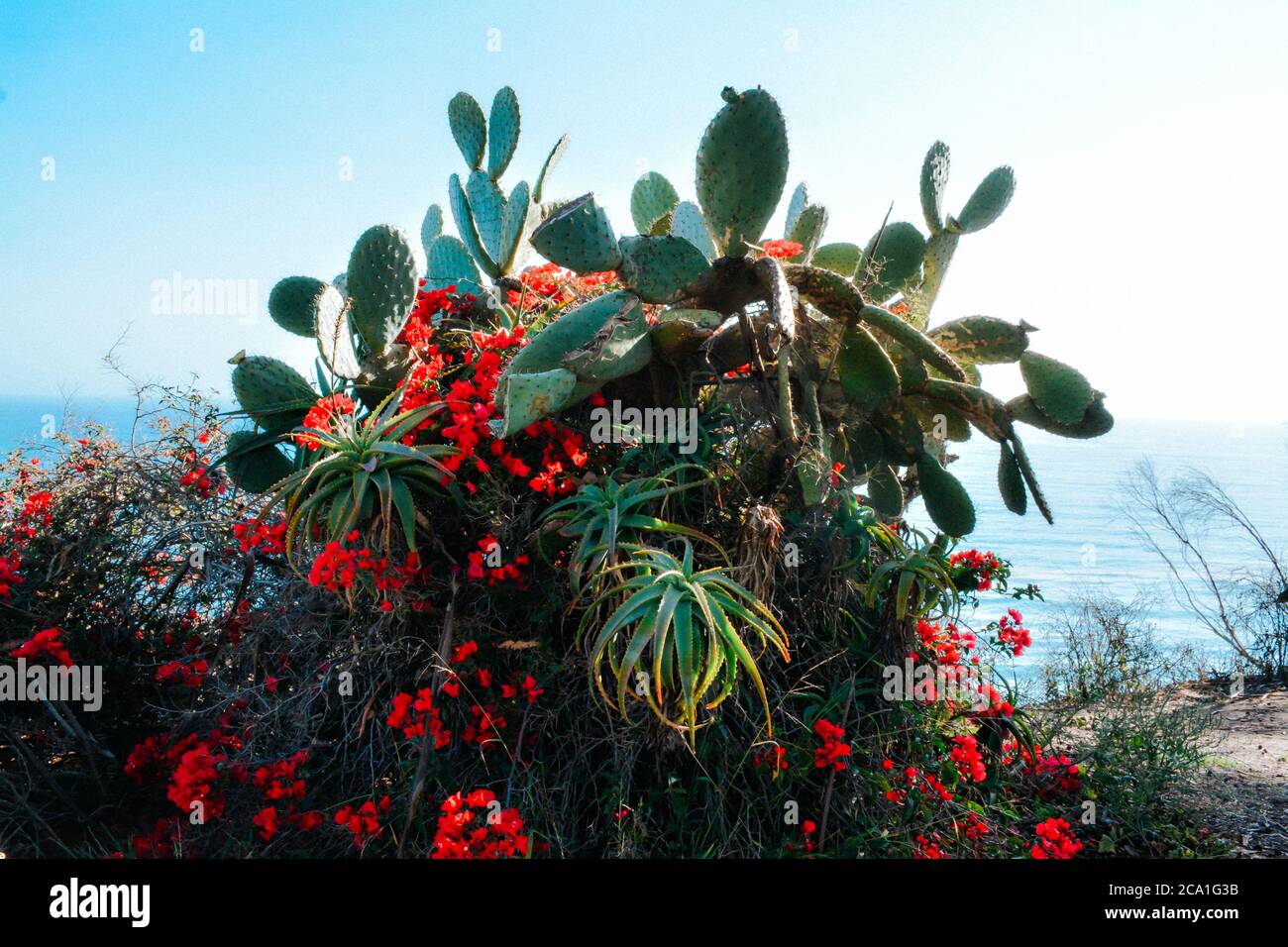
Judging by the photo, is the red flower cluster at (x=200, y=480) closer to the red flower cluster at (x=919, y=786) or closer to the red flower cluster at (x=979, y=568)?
the red flower cluster at (x=919, y=786)

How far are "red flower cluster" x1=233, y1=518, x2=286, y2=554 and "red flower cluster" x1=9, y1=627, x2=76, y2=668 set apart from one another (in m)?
0.79

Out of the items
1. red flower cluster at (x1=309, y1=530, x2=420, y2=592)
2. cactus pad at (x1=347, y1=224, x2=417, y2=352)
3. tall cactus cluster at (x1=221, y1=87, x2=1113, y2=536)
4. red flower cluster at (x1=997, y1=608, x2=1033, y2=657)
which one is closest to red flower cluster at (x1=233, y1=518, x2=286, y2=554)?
tall cactus cluster at (x1=221, y1=87, x2=1113, y2=536)

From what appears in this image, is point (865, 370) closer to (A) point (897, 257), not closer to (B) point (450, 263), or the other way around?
(A) point (897, 257)

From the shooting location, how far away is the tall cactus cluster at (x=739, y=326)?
312cm

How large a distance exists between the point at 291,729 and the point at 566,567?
50.3 inches

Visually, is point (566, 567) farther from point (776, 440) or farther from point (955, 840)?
point (955, 840)

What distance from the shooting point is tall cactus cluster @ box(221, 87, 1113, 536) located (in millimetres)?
3119

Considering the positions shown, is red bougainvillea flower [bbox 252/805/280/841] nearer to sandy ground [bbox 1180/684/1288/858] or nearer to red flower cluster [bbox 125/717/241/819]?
red flower cluster [bbox 125/717/241/819]

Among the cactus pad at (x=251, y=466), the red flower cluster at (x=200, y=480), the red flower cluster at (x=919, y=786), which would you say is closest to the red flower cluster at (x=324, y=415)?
the cactus pad at (x=251, y=466)

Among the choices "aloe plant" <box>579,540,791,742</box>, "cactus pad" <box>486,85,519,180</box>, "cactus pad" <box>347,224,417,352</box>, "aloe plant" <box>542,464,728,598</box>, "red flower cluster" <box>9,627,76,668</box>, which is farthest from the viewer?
"cactus pad" <box>486,85,519,180</box>

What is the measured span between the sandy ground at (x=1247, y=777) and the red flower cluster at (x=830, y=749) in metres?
2.00

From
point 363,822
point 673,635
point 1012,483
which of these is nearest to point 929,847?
point 673,635

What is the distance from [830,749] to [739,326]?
5.34ft

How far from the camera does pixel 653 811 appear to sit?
2965 millimetres
